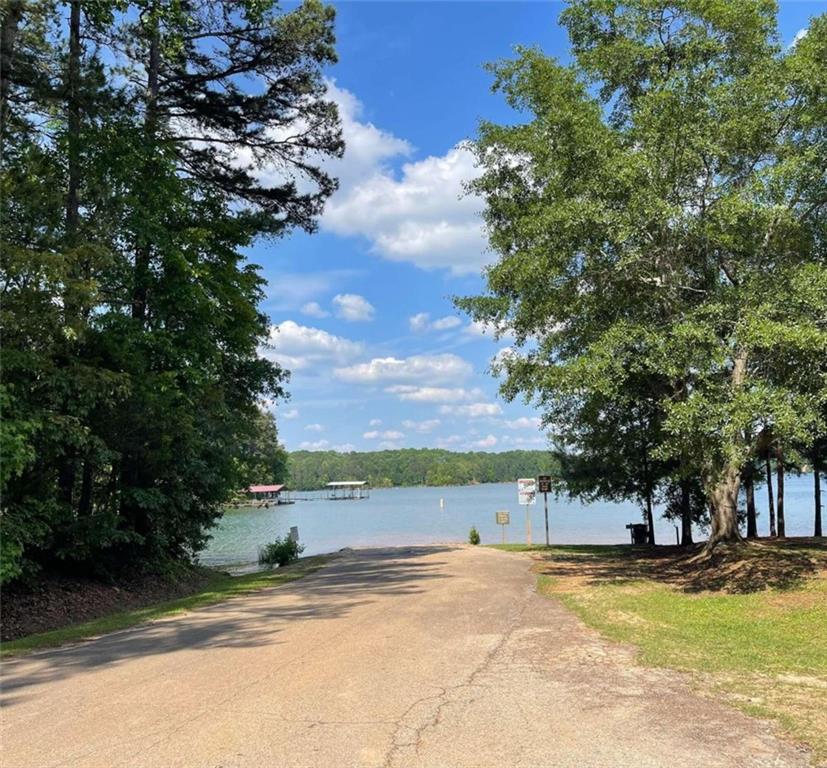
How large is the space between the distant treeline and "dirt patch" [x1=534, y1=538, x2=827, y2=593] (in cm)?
13654

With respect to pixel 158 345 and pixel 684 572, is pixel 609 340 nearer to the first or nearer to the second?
pixel 684 572

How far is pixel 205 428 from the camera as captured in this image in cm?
1617

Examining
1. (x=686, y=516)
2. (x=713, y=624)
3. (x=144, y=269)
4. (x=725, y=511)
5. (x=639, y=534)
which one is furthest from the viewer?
(x=639, y=534)

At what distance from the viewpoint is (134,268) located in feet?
49.1

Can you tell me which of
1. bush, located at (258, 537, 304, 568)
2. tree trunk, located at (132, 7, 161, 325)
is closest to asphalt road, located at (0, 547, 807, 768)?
tree trunk, located at (132, 7, 161, 325)

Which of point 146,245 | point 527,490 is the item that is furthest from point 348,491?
point 146,245

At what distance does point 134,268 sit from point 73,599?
681 cm

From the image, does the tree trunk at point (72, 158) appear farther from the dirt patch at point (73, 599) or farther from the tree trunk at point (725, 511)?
the tree trunk at point (725, 511)

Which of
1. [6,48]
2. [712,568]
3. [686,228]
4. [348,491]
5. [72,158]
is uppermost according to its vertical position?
[6,48]

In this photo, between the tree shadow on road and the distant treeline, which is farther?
the distant treeline

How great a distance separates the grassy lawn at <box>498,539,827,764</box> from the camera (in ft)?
18.5

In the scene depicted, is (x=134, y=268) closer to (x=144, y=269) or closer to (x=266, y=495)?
(x=144, y=269)

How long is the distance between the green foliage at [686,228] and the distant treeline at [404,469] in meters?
141

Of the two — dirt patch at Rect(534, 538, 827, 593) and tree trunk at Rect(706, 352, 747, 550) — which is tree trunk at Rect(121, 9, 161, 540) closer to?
dirt patch at Rect(534, 538, 827, 593)
